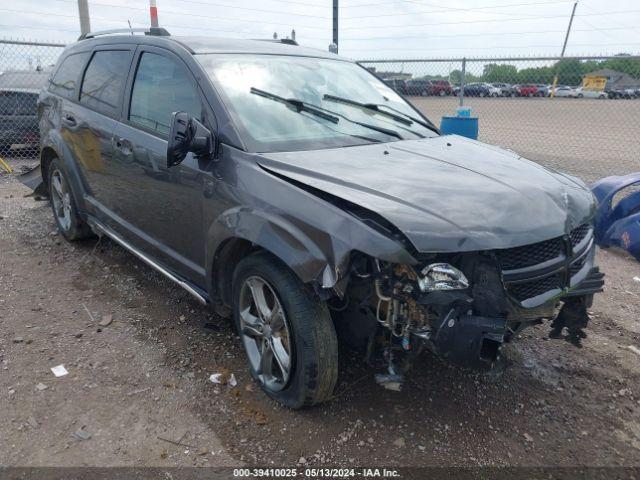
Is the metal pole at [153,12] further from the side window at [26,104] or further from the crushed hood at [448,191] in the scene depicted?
the side window at [26,104]

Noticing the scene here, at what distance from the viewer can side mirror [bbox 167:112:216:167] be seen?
278cm

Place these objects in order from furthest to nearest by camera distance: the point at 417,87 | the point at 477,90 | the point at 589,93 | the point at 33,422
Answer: the point at 589,93 → the point at 477,90 → the point at 417,87 → the point at 33,422

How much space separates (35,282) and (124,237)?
3.36 ft

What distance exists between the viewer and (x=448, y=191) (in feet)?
8.20

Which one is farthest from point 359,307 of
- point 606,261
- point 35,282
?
point 606,261

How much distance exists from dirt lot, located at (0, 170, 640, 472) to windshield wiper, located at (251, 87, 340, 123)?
1513 millimetres

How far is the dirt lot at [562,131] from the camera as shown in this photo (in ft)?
33.8

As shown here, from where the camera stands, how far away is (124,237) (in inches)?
163

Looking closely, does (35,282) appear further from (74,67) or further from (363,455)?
(363,455)

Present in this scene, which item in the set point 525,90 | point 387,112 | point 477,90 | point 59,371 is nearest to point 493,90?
point 477,90

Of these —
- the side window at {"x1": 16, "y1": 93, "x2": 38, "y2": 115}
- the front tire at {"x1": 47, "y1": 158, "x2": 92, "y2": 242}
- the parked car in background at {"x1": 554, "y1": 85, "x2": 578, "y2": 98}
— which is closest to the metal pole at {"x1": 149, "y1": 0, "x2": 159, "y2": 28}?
the front tire at {"x1": 47, "y1": 158, "x2": 92, "y2": 242}

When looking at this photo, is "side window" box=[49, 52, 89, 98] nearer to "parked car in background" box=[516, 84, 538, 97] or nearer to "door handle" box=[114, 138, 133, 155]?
"door handle" box=[114, 138, 133, 155]

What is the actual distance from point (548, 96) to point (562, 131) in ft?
19.1

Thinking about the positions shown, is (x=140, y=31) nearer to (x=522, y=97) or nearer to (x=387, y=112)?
(x=387, y=112)
